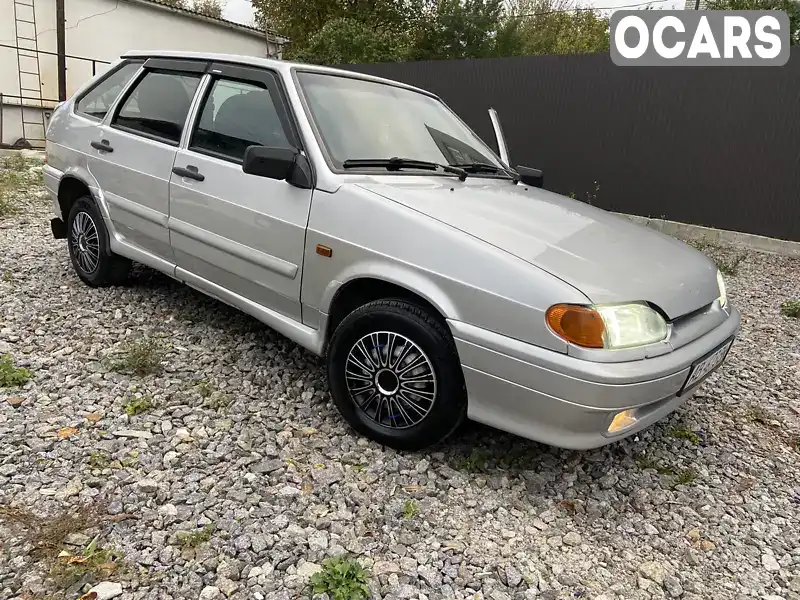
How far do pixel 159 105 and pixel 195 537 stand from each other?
2.93 m

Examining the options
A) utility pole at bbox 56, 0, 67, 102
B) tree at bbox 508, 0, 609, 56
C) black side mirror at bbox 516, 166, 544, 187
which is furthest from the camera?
tree at bbox 508, 0, 609, 56

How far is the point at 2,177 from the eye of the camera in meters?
9.73

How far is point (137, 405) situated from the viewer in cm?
321

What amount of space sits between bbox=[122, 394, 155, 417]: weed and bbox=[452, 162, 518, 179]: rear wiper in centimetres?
215

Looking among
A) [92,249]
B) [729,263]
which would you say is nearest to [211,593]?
[92,249]

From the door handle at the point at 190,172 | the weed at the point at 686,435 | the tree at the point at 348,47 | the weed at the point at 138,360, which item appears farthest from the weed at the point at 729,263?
the tree at the point at 348,47

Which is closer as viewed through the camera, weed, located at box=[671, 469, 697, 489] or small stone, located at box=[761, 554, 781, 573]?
small stone, located at box=[761, 554, 781, 573]

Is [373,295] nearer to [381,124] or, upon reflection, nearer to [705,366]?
[381,124]

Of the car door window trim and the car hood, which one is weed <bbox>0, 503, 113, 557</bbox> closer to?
the car hood

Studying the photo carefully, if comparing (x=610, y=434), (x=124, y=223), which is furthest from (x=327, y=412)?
(x=124, y=223)

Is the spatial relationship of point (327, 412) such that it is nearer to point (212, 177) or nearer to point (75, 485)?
point (75, 485)

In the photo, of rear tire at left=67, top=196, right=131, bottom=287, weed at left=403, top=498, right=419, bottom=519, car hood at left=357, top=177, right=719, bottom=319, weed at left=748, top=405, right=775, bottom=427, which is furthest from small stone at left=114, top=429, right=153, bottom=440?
weed at left=748, top=405, right=775, bottom=427

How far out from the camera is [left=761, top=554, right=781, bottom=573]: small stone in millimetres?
2517

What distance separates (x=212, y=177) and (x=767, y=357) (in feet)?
13.7
